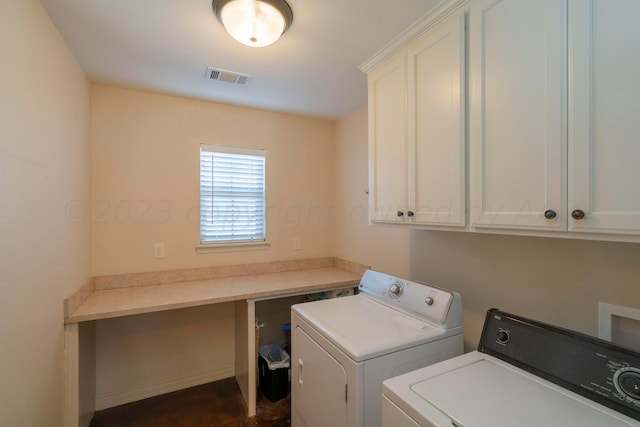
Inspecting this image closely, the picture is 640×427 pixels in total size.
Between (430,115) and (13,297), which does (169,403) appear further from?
(430,115)

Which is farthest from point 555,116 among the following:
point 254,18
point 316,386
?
point 316,386

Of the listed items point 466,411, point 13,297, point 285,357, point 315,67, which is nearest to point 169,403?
point 285,357

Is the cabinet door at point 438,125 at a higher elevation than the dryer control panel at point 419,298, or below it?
higher

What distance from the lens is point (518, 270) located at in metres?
1.42

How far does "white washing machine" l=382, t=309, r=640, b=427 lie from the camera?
827mm

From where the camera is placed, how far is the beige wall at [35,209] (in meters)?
1.06

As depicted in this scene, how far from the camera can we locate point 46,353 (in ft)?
4.42

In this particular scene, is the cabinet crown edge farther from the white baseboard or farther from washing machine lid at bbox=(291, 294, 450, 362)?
the white baseboard

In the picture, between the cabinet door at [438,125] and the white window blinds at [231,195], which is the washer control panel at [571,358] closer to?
the cabinet door at [438,125]

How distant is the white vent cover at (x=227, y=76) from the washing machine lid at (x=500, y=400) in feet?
6.48

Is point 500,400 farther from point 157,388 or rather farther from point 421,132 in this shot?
point 157,388

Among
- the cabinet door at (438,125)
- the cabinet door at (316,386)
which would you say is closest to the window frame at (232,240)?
the cabinet door at (316,386)

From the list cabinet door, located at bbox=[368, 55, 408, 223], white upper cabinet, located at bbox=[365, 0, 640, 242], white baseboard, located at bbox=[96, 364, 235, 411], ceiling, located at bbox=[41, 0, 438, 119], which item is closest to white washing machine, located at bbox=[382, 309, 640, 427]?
white upper cabinet, located at bbox=[365, 0, 640, 242]

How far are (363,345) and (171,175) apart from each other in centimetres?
196
